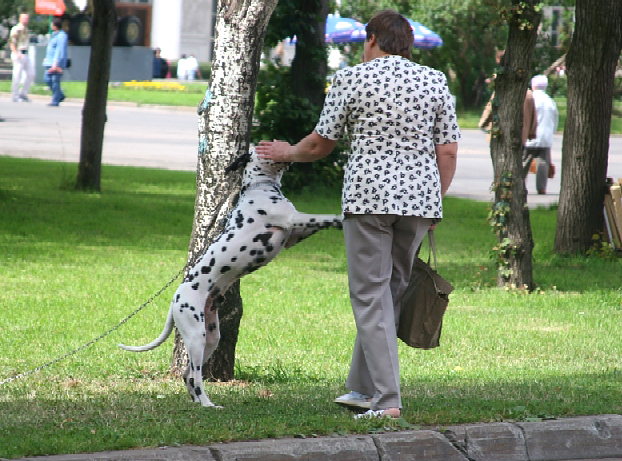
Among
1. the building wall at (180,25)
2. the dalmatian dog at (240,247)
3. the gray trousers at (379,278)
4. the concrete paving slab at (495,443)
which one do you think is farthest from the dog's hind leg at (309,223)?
the building wall at (180,25)

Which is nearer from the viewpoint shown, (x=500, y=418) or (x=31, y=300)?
(x=500, y=418)

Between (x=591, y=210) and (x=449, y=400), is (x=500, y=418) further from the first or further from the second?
(x=591, y=210)

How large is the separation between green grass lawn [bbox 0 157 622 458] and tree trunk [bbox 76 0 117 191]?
1.37 meters

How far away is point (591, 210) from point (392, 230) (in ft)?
28.2

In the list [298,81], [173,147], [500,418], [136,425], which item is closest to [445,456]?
[500,418]

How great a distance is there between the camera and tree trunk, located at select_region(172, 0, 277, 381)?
732 centimetres

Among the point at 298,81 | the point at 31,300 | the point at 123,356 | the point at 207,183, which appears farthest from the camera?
the point at 298,81

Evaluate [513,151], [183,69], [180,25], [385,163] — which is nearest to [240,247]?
[385,163]

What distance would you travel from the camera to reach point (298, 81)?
2000 centimetres

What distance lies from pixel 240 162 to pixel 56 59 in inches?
1167

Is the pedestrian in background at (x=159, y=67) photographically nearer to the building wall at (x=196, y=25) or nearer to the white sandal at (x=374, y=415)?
the building wall at (x=196, y=25)

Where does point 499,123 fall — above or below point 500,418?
above

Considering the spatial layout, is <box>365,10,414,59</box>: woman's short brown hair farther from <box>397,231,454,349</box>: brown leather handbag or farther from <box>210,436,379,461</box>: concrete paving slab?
<box>210,436,379,461</box>: concrete paving slab

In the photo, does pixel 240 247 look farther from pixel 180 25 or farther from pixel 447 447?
pixel 180 25
